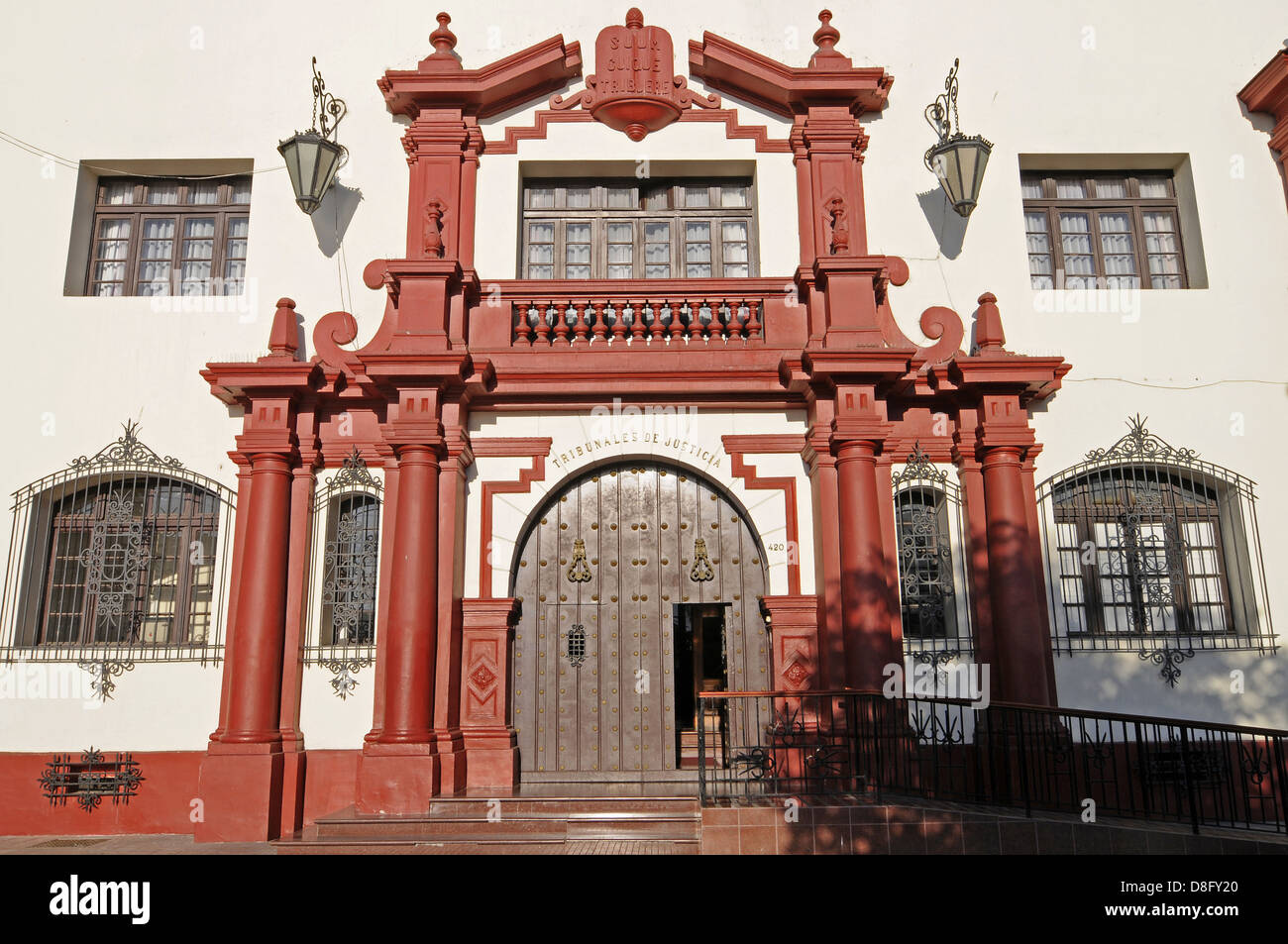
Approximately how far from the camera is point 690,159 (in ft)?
40.1

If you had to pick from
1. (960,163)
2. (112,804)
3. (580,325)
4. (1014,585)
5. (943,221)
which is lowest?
(112,804)

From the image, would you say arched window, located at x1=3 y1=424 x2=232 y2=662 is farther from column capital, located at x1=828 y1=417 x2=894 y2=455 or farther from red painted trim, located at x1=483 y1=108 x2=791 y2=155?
column capital, located at x1=828 y1=417 x2=894 y2=455

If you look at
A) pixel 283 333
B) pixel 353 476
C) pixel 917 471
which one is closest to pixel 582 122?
pixel 283 333

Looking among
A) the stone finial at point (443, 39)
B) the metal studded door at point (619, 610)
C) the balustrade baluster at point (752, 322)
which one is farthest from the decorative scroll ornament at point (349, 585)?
the stone finial at point (443, 39)

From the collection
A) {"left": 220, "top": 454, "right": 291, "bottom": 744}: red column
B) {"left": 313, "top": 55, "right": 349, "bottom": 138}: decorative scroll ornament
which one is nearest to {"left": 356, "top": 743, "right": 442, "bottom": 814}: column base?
{"left": 220, "top": 454, "right": 291, "bottom": 744}: red column

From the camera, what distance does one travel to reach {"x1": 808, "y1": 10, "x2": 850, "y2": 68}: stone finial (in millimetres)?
12023

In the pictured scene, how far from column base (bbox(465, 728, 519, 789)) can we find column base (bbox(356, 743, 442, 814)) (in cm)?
64

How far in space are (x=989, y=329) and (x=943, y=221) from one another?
1.51 metres

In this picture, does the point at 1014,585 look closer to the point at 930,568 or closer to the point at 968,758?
the point at 930,568

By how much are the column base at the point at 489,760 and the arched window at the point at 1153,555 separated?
5.57m

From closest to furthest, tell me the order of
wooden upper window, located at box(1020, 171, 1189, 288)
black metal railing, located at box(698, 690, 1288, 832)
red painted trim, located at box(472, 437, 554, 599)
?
black metal railing, located at box(698, 690, 1288, 832), red painted trim, located at box(472, 437, 554, 599), wooden upper window, located at box(1020, 171, 1189, 288)

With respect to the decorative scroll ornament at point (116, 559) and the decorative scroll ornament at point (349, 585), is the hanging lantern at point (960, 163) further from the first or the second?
the decorative scroll ornament at point (116, 559)

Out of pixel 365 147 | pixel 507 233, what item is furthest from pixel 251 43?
pixel 507 233

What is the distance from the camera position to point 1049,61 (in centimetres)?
1251
